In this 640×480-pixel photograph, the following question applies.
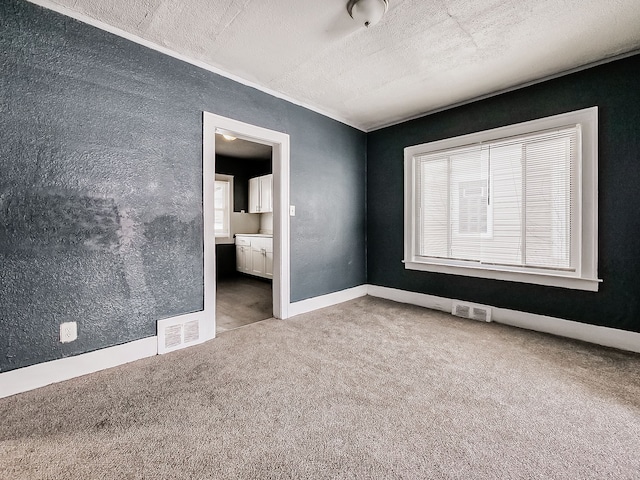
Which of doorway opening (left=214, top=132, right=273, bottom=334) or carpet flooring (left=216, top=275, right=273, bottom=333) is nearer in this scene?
carpet flooring (left=216, top=275, right=273, bottom=333)

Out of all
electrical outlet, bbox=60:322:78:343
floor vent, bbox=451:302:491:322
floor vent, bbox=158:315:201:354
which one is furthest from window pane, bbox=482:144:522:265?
electrical outlet, bbox=60:322:78:343

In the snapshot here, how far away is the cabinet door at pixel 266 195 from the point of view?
599 centimetres

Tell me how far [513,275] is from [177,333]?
3.44 m

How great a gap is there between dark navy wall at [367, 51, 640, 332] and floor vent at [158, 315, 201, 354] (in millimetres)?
2851

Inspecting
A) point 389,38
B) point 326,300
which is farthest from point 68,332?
point 389,38

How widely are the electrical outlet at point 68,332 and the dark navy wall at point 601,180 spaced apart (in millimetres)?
3631

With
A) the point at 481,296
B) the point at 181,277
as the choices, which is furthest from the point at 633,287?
the point at 181,277

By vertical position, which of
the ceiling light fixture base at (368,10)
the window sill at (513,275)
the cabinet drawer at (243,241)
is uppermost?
the ceiling light fixture base at (368,10)

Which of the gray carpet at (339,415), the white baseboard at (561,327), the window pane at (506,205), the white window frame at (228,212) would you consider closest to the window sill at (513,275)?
the window pane at (506,205)

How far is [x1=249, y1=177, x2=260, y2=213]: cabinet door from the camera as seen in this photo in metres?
6.21

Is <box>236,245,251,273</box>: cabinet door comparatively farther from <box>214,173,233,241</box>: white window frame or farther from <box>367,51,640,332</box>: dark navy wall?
<box>367,51,640,332</box>: dark navy wall

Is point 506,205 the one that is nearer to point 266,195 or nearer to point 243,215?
point 266,195

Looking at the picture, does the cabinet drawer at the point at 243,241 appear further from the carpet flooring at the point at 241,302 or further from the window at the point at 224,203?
the carpet flooring at the point at 241,302

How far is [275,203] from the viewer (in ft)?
11.0
